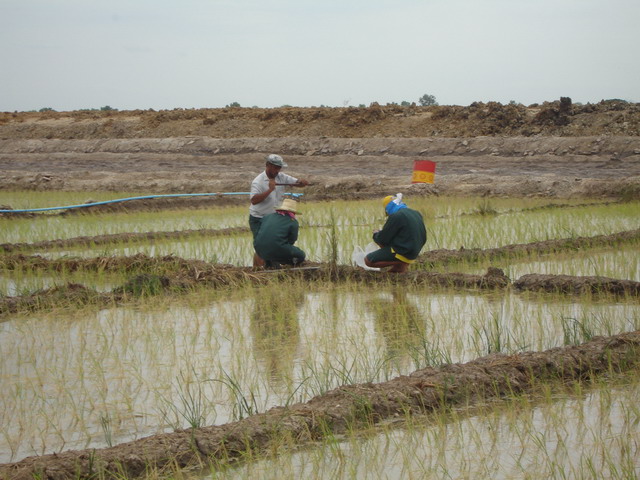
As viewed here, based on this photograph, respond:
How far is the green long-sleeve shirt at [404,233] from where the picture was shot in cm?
617

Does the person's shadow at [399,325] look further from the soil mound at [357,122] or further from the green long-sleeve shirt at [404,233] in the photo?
the soil mound at [357,122]

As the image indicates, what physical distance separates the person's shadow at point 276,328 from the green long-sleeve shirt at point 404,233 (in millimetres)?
775

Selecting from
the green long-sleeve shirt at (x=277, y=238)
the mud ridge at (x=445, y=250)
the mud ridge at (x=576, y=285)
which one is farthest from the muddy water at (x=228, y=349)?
the mud ridge at (x=445, y=250)

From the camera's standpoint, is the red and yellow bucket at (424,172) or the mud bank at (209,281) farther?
the red and yellow bucket at (424,172)

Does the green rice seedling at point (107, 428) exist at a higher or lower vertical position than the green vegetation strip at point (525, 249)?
lower

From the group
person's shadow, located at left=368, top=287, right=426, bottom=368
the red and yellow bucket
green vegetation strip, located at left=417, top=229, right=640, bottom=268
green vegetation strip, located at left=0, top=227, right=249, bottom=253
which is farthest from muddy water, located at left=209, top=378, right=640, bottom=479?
the red and yellow bucket

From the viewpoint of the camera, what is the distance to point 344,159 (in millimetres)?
18469

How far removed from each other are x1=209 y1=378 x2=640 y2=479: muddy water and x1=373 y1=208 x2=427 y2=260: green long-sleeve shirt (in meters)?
2.82

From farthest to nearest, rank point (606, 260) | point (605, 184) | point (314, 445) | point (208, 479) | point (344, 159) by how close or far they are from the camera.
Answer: point (344, 159)
point (605, 184)
point (606, 260)
point (314, 445)
point (208, 479)

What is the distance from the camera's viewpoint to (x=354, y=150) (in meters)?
19.1

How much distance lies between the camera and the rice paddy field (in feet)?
9.84

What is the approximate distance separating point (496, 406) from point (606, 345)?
89cm

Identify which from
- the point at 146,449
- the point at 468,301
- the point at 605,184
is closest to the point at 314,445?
the point at 146,449

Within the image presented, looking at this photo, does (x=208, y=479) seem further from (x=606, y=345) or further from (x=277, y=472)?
(x=606, y=345)
